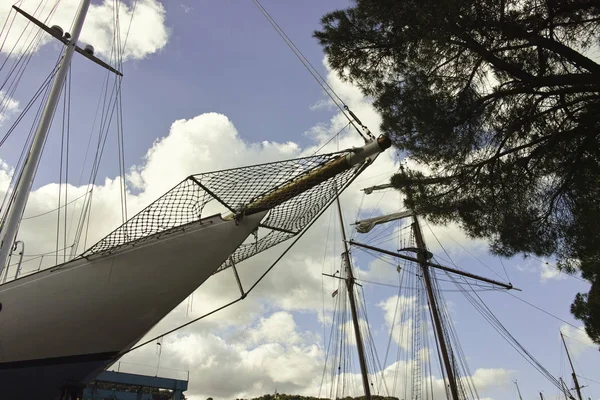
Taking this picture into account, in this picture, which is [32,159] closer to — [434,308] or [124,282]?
[124,282]

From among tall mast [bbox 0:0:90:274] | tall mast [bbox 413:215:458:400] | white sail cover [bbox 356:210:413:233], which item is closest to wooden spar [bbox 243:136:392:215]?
tall mast [bbox 0:0:90:274]

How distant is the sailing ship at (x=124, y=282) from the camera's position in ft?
18.6

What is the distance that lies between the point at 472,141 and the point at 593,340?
1102cm

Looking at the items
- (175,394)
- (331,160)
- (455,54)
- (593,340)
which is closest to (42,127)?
(331,160)

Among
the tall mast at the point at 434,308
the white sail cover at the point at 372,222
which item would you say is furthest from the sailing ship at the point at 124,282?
the white sail cover at the point at 372,222

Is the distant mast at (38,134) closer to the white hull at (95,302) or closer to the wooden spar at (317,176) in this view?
the white hull at (95,302)

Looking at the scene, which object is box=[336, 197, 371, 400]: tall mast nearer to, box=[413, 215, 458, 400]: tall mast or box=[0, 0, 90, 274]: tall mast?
box=[413, 215, 458, 400]: tall mast

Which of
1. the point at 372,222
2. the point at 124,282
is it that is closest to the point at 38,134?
the point at 124,282

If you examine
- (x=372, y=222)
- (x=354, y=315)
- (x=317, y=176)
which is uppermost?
(x=372, y=222)

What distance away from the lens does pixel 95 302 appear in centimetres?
581

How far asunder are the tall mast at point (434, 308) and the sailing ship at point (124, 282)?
13.9 meters

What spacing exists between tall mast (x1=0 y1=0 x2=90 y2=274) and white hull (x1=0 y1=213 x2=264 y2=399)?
155cm

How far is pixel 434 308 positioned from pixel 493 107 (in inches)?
719

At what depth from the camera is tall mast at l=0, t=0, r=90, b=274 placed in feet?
23.6
